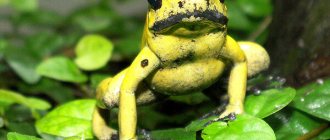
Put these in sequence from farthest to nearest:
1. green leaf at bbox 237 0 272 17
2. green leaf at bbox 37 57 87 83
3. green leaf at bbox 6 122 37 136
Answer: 1. green leaf at bbox 237 0 272 17
2. green leaf at bbox 37 57 87 83
3. green leaf at bbox 6 122 37 136

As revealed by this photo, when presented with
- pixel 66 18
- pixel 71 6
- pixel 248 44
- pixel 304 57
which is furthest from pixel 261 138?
pixel 71 6

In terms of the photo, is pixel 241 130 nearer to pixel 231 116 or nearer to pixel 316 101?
pixel 231 116

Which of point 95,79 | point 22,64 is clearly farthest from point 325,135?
point 22,64

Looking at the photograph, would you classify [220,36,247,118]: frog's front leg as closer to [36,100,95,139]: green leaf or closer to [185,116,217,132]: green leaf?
[185,116,217,132]: green leaf

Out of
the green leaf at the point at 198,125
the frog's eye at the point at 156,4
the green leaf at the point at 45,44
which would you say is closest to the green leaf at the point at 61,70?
the green leaf at the point at 45,44

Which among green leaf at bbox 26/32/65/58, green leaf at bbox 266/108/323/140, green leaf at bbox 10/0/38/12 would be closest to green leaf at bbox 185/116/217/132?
green leaf at bbox 266/108/323/140

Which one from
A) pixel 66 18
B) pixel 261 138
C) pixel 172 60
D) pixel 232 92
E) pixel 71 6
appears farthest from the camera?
pixel 71 6

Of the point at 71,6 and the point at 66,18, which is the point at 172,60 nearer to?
the point at 66,18
